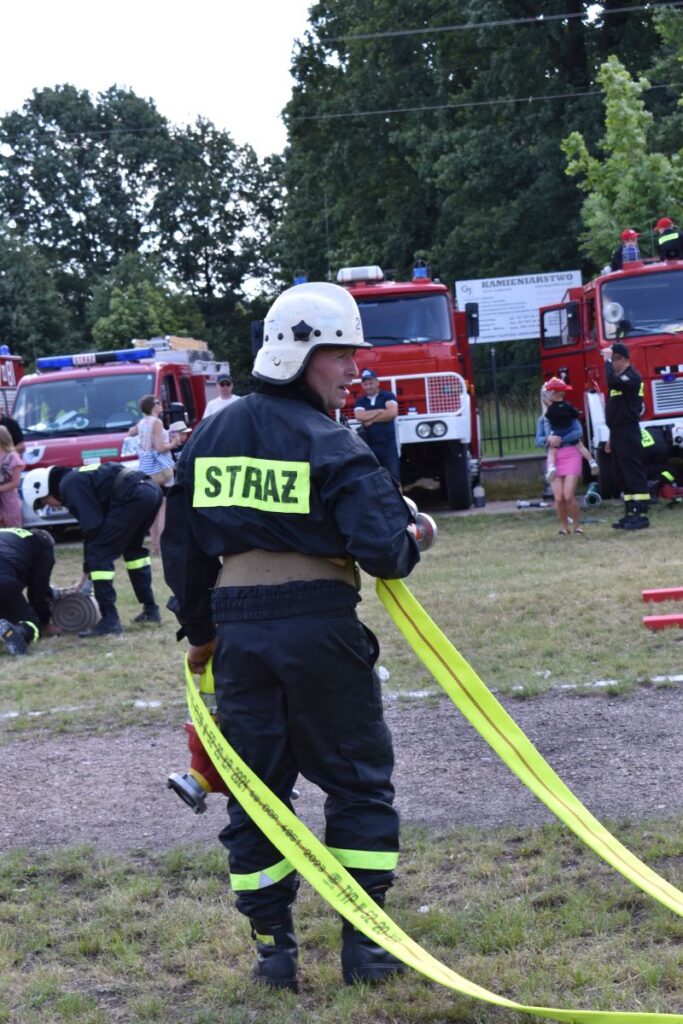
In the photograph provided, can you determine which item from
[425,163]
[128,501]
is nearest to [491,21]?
[425,163]

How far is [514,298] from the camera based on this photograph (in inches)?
922

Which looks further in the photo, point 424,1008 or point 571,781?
point 571,781

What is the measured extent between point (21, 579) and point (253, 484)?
6.52 m

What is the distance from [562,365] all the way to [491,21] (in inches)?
603

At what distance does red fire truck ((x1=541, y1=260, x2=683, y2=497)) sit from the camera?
1608 centimetres

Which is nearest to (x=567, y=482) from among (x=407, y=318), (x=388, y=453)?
(x=388, y=453)

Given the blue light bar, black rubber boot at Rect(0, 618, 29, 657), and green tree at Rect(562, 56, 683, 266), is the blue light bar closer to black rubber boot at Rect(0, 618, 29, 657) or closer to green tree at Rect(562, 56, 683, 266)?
green tree at Rect(562, 56, 683, 266)

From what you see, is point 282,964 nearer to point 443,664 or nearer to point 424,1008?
point 424,1008

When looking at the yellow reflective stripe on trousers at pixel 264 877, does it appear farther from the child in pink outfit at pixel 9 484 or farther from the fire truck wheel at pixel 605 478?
the fire truck wheel at pixel 605 478

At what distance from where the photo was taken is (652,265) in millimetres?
16406

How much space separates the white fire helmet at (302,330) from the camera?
12.2 feet

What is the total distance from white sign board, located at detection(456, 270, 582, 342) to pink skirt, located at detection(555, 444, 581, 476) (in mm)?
9989

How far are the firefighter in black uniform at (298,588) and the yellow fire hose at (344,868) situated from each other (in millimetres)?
72

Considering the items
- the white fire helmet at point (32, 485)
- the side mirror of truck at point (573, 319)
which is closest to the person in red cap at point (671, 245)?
the side mirror of truck at point (573, 319)
